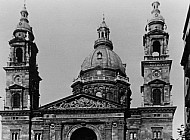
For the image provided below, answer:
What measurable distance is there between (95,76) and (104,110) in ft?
41.7

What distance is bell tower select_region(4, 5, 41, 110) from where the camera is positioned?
2472 inches

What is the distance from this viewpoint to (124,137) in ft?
200

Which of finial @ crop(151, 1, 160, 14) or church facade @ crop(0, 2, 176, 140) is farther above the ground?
finial @ crop(151, 1, 160, 14)

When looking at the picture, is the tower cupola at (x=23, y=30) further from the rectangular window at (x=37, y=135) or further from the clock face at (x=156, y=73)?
the clock face at (x=156, y=73)

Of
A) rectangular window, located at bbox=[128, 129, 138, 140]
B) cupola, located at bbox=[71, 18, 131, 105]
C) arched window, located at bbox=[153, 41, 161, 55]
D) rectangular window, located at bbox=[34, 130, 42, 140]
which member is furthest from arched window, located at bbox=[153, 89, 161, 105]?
rectangular window, located at bbox=[34, 130, 42, 140]

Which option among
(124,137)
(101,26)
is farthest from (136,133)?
(101,26)

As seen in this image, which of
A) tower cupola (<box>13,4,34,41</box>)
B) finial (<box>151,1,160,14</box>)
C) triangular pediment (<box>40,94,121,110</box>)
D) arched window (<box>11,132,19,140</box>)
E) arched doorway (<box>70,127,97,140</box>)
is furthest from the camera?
tower cupola (<box>13,4,34,41</box>)

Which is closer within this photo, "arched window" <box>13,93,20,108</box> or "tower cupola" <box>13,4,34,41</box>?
"arched window" <box>13,93,20,108</box>

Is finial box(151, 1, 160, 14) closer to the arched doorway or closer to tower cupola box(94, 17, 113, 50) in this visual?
tower cupola box(94, 17, 113, 50)

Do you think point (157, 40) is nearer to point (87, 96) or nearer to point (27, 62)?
point (87, 96)

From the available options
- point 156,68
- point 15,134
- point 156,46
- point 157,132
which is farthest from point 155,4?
point 15,134

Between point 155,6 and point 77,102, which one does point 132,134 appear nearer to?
point 77,102

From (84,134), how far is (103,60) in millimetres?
14683

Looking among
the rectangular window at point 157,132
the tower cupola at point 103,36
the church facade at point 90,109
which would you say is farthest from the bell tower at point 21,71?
the tower cupola at point 103,36
